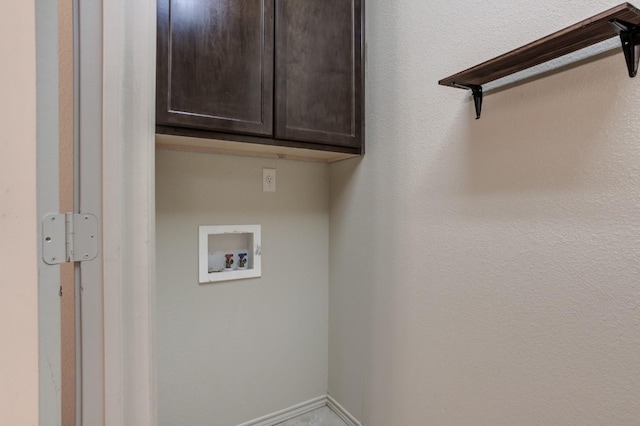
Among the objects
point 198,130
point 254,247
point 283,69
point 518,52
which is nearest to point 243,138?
point 198,130

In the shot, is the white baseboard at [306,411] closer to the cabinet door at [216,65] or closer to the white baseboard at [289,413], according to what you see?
the white baseboard at [289,413]

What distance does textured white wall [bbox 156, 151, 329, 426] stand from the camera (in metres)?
1.46

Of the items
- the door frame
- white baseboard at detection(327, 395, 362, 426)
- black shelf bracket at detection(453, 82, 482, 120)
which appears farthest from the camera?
white baseboard at detection(327, 395, 362, 426)

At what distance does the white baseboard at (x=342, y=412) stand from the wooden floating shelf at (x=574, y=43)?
5.38 ft

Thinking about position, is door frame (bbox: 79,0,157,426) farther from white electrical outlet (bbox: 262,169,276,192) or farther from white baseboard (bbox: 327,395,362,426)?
white baseboard (bbox: 327,395,362,426)

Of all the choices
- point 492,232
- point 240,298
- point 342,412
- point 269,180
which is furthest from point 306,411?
point 492,232

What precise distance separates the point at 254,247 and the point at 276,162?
462 millimetres

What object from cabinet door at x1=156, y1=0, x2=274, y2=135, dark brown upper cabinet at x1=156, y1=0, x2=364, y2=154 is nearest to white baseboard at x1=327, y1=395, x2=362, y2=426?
dark brown upper cabinet at x1=156, y1=0, x2=364, y2=154

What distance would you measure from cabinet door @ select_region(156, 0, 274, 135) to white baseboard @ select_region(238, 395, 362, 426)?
1474 millimetres

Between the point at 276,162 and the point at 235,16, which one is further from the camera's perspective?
the point at 276,162

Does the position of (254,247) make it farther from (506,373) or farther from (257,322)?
(506,373)

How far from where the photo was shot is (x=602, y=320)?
796 millimetres

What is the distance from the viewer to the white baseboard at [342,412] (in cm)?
165

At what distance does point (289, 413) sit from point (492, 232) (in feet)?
4.79
